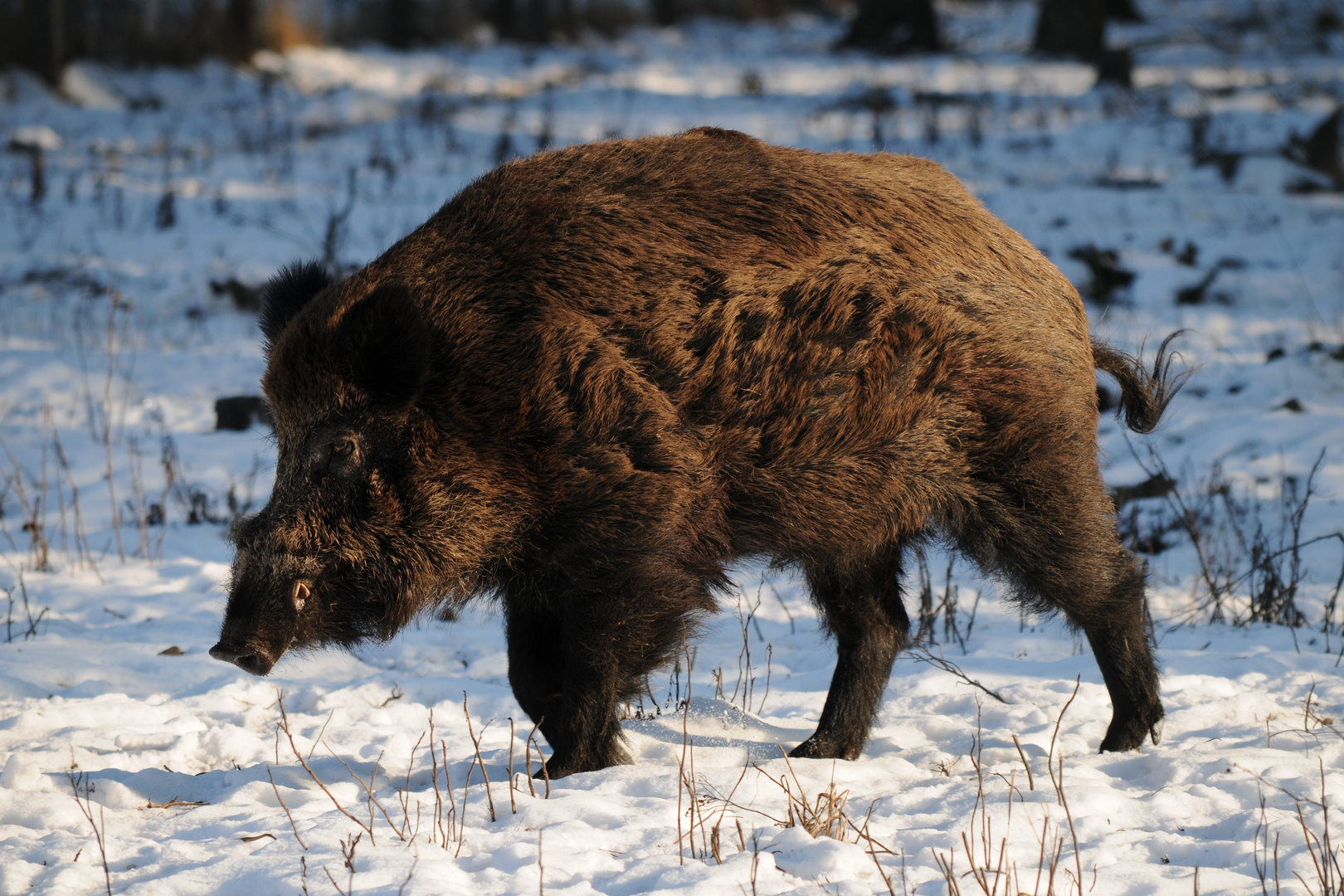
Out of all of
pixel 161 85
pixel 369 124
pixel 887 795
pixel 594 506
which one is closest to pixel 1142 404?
pixel 887 795

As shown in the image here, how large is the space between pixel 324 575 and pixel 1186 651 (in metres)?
3.30

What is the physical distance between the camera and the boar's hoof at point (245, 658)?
2.86 m

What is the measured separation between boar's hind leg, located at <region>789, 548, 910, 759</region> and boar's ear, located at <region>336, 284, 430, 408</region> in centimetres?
141

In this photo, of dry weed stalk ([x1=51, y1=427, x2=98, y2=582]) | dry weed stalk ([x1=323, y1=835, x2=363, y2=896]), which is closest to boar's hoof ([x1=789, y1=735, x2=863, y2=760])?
dry weed stalk ([x1=323, y1=835, x2=363, y2=896])

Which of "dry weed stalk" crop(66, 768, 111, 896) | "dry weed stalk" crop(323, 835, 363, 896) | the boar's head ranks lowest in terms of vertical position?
"dry weed stalk" crop(66, 768, 111, 896)

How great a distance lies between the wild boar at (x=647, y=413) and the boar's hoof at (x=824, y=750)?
Answer: 11 mm

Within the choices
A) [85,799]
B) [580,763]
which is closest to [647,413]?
[580,763]

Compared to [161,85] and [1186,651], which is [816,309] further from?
[161,85]

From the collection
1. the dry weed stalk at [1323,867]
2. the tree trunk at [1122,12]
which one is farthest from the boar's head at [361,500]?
the tree trunk at [1122,12]

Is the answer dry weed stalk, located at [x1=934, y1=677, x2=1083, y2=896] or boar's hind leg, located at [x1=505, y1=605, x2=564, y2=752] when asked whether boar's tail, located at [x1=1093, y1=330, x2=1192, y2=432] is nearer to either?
dry weed stalk, located at [x1=934, y1=677, x2=1083, y2=896]

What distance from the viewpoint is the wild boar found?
10.1 ft

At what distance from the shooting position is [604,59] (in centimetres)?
2177

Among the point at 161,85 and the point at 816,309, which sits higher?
the point at 161,85

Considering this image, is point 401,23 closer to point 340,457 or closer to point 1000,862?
point 340,457
